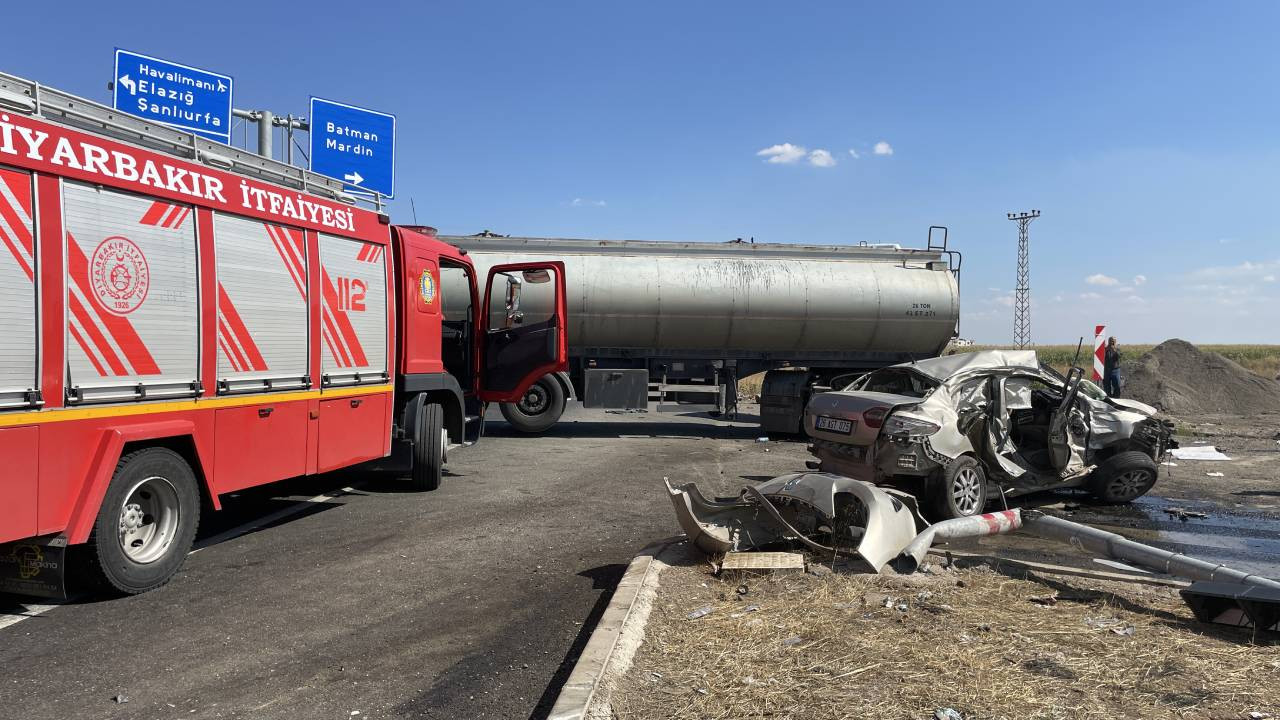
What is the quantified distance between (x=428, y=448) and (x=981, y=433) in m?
5.84

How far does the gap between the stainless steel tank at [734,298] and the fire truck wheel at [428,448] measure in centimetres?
642

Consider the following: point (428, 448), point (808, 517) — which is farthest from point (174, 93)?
point (808, 517)

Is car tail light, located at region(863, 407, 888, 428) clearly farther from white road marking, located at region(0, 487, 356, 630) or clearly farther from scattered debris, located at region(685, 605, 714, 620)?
white road marking, located at region(0, 487, 356, 630)

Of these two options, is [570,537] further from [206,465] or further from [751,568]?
[206,465]

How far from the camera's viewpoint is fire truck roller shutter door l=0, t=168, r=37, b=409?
14.9 ft

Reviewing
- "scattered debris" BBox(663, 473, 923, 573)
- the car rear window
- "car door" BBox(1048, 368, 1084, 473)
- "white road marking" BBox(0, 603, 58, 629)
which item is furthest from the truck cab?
"car door" BBox(1048, 368, 1084, 473)

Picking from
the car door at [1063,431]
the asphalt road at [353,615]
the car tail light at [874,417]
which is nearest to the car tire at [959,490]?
the car tail light at [874,417]

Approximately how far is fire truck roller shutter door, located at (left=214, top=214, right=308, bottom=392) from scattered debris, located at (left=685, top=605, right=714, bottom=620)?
391 cm

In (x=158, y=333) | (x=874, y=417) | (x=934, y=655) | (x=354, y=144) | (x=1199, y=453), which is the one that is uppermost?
(x=354, y=144)

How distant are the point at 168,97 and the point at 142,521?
10917mm

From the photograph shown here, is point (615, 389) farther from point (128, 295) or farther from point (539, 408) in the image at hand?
point (128, 295)

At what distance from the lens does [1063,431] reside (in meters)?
8.61

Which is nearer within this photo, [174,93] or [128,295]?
[128,295]

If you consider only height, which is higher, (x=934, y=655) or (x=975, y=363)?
(x=975, y=363)
